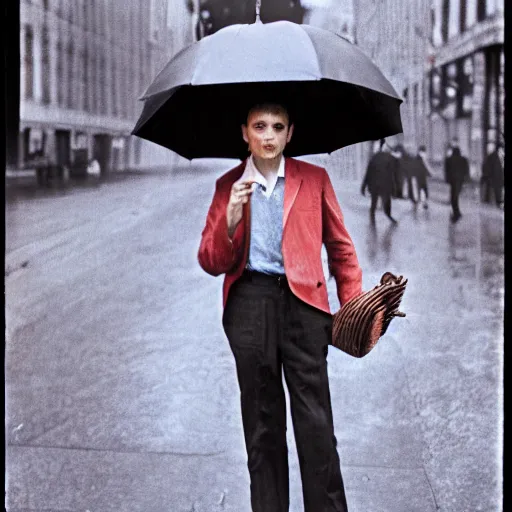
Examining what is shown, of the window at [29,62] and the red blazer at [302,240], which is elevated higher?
the window at [29,62]

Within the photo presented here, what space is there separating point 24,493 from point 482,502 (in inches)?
93.2

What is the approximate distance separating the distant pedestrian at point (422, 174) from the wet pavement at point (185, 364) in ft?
0.19

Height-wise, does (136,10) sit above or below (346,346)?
above

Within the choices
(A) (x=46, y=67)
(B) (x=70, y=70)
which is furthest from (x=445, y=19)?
(A) (x=46, y=67)

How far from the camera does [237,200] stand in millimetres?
2873

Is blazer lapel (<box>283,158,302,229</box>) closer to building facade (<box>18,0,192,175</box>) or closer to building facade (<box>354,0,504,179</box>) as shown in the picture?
building facade (<box>354,0,504,179</box>)

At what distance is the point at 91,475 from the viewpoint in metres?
A: 3.96

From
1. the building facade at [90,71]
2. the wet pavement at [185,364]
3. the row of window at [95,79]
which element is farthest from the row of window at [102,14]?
the wet pavement at [185,364]

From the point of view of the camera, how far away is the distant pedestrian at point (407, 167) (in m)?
4.21

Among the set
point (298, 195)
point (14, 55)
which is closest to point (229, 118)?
point (298, 195)

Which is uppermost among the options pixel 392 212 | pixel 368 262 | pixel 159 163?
pixel 159 163

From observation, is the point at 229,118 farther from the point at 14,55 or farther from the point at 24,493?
the point at 24,493

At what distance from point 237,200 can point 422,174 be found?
1.73m

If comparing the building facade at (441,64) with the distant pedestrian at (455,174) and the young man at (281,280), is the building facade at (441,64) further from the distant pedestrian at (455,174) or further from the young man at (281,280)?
the young man at (281,280)
